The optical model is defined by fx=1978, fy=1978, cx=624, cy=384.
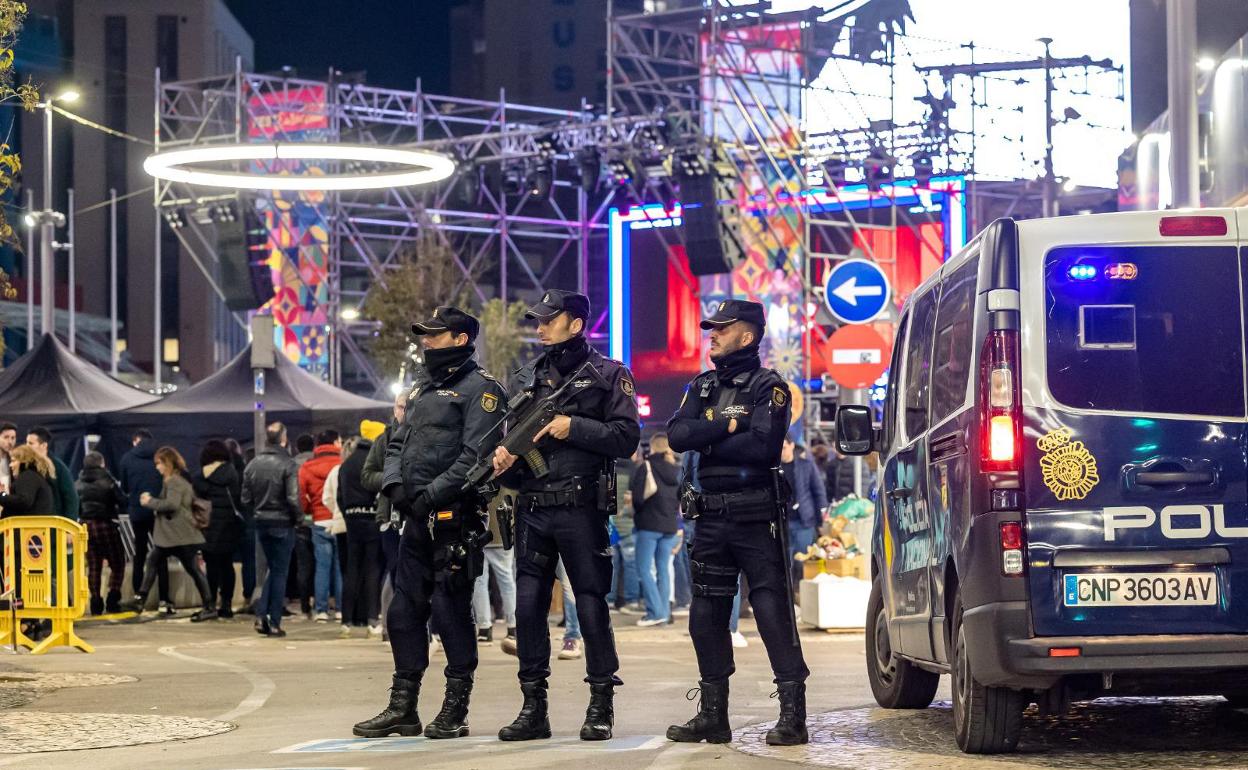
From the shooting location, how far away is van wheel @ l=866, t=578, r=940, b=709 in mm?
9852

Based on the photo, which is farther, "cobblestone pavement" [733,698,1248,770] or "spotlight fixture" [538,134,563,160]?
"spotlight fixture" [538,134,563,160]

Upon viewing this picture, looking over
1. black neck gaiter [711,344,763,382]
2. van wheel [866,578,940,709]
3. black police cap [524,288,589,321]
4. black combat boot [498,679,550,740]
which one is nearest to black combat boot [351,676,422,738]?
black combat boot [498,679,550,740]

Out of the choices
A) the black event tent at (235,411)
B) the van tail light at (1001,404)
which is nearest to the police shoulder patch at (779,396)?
the van tail light at (1001,404)

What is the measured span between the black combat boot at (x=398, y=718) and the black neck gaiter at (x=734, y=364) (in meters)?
2.01

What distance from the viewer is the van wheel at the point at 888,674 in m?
9.85

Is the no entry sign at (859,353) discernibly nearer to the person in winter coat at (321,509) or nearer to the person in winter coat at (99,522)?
the person in winter coat at (321,509)

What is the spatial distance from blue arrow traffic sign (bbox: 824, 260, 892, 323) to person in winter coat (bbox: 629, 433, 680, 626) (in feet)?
6.99

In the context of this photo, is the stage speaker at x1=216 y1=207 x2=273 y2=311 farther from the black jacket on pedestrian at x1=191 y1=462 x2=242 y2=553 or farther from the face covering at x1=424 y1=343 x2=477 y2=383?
the face covering at x1=424 y1=343 x2=477 y2=383

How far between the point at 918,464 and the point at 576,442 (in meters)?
1.52

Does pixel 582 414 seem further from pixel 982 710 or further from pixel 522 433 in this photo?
pixel 982 710

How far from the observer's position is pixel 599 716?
8.87 meters

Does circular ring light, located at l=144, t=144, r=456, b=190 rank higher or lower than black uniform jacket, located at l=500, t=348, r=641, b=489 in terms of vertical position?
higher

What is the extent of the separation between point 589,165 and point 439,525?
28004 millimetres

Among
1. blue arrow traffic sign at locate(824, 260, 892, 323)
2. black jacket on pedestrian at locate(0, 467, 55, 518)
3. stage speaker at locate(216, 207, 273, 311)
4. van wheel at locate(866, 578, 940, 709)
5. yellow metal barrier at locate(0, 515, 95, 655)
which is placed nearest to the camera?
van wheel at locate(866, 578, 940, 709)
